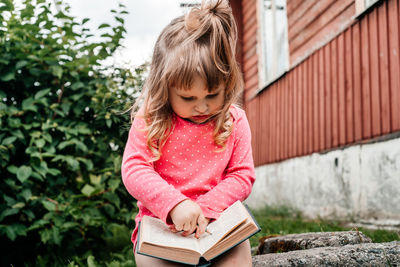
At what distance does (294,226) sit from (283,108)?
9.35 feet

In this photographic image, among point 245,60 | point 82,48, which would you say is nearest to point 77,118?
point 82,48

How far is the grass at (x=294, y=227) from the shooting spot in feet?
10.3

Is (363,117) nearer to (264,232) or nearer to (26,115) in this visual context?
(264,232)

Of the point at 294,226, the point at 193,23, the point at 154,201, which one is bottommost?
the point at 294,226

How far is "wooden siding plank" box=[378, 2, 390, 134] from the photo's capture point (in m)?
4.06

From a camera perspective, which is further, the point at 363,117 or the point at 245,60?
the point at 245,60

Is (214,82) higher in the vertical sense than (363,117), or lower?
higher

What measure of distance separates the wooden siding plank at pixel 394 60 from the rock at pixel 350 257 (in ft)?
7.56

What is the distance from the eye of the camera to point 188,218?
1595 millimetres

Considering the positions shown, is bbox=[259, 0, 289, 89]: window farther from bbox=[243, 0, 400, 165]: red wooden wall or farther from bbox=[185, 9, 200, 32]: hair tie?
bbox=[185, 9, 200, 32]: hair tie

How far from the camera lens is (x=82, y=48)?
3348mm

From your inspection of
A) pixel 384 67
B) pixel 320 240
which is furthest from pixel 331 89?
pixel 320 240

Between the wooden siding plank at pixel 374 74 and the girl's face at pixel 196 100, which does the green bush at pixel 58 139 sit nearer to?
the girl's face at pixel 196 100

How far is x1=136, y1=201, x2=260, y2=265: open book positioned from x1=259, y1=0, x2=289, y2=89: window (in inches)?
212
